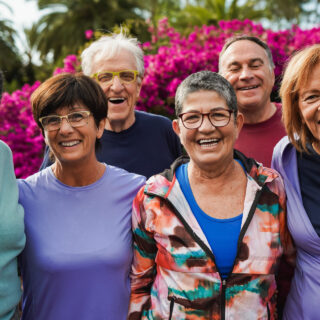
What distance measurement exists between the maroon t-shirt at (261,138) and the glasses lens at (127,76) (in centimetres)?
113

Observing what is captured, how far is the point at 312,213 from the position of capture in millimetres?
2322

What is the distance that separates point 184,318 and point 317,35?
578cm

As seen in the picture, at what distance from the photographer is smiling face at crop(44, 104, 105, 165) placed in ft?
8.19

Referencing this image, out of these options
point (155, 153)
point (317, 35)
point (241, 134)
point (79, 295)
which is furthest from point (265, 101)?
point (317, 35)

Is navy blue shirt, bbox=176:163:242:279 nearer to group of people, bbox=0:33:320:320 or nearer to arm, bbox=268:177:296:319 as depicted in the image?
group of people, bbox=0:33:320:320

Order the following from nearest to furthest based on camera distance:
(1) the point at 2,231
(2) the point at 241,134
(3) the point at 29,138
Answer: (1) the point at 2,231 < (2) the point at 241,134 < (3) the point at 29,138

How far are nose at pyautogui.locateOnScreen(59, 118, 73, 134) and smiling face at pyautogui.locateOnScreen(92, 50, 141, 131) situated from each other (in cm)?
106

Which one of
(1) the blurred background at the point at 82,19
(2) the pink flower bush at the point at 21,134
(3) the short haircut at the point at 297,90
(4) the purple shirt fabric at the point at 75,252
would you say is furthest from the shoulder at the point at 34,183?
(1) the blurred background at the point at 82,19

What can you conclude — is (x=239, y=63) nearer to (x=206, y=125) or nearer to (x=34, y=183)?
(x=206, y=125)

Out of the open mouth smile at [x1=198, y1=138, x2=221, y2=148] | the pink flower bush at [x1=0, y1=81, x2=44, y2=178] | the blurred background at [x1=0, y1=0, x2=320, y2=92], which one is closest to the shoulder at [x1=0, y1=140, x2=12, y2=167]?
the open mouth smile at [x1=198, y1=138, x2=221, y2=148]

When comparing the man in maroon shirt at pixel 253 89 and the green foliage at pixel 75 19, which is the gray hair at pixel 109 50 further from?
the green foliage at pixel 75 19

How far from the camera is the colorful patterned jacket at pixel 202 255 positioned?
2191mm

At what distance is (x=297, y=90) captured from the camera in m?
2.44

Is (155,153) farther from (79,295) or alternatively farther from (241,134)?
(79,295)
